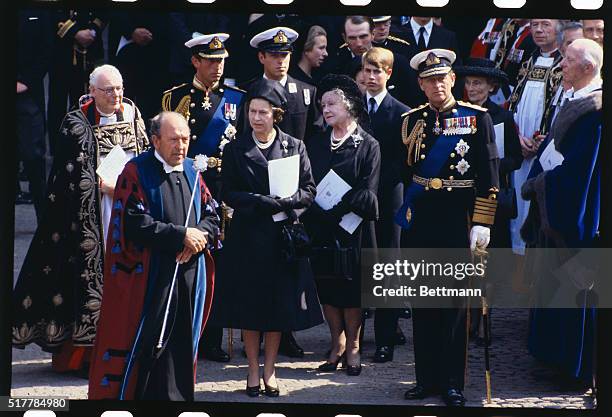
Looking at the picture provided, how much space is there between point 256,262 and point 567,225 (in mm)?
1939

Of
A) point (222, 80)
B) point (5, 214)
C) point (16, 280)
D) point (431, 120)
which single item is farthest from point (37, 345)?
point (431, 120)

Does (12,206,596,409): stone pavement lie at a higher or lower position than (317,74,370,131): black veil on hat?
lower

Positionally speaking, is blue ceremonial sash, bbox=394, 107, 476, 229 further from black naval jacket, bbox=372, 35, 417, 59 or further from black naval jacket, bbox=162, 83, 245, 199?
black naval jacket, bbox=162, 83, 245, 199

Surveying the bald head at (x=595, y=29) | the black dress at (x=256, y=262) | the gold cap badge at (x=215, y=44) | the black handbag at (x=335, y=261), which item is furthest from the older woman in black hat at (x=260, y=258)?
the bald head at (x=595, y=29)

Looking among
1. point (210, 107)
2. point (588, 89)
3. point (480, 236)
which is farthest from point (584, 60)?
point (210, 107)

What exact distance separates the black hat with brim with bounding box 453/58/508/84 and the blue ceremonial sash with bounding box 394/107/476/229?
55 cm

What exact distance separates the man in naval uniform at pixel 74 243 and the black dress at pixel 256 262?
2.39 feet

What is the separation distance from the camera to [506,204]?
9969 millimetres

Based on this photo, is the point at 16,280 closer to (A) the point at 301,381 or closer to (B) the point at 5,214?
(B) the point at 5,214

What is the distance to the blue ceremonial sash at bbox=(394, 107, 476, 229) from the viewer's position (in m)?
9.98

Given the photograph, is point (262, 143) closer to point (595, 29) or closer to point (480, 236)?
point (480, 236)

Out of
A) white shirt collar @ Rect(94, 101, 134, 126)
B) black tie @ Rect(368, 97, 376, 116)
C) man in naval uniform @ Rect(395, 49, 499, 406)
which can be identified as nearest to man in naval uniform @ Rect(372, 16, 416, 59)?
black tie @ Rect(368, 97, 376, 116)

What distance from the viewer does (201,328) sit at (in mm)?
9695

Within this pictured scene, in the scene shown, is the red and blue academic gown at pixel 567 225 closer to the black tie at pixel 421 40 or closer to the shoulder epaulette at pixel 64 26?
the black tie at pixel 421 40
